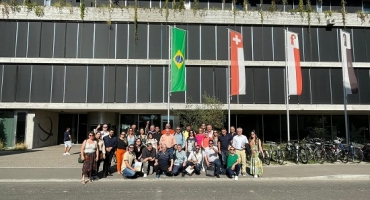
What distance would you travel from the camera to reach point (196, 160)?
37.4 ft

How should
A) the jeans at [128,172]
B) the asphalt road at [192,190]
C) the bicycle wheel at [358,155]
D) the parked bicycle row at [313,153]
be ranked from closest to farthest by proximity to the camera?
the asphalt road at [192,190]
the jeans at [128,172]
the parked bicycle row at [313,153]
the bicycle wheel at [358,155]

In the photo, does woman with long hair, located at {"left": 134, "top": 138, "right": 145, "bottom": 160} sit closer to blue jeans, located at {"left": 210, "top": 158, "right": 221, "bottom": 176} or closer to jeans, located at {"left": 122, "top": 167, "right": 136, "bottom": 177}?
jeans, located at {"left": 122, "top": 167, "right": 136, "bottom": 177}

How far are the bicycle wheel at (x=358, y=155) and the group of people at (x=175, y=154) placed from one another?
6.60 metres

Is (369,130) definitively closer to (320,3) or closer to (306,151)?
(320,3)

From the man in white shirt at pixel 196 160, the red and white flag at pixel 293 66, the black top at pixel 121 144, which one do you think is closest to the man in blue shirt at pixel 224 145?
the man in white shirt at pixel 196 160

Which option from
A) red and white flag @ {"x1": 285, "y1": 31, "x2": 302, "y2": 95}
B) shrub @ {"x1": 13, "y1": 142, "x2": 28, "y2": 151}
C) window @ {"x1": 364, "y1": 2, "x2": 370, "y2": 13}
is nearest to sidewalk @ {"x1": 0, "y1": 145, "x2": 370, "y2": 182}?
red and white flag @ {"x1": 285, "y1": 31, "x2": 302, "y2": 95}

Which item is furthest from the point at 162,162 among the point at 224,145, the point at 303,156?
the point at 303,156

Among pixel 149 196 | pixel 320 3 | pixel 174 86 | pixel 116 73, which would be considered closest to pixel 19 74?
pixel 116 73

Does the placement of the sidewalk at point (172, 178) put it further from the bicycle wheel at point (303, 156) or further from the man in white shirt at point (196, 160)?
the bicycle wheel at point (303, 156)

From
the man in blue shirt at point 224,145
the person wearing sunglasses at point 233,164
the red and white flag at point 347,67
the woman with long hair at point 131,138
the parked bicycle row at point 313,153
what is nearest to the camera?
the person wearing sunglasses at point 233,164

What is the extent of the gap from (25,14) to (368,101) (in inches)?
1133

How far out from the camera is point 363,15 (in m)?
24.9

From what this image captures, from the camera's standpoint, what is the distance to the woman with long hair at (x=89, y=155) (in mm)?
9852

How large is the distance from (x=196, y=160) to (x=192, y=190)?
2943mm
